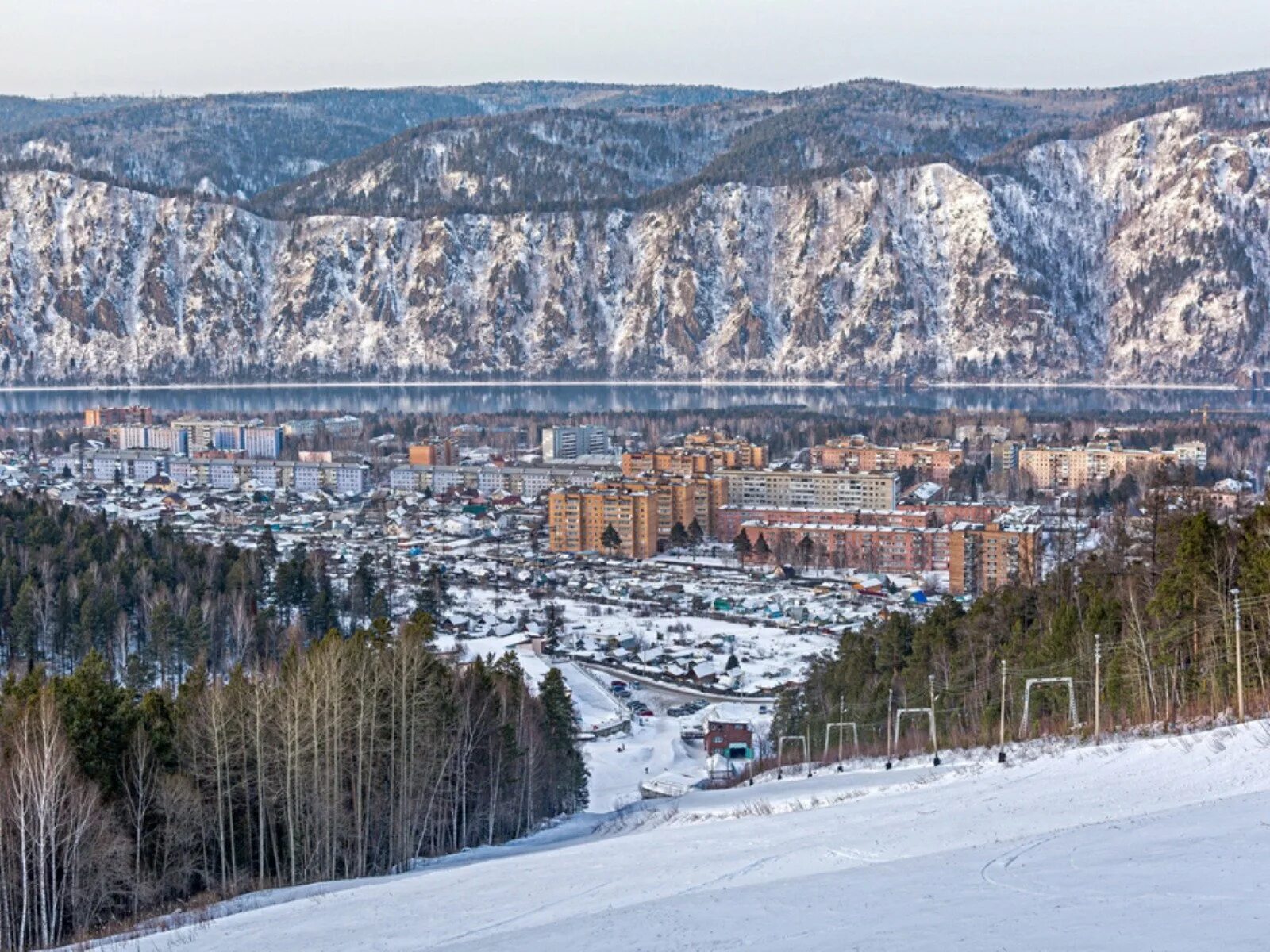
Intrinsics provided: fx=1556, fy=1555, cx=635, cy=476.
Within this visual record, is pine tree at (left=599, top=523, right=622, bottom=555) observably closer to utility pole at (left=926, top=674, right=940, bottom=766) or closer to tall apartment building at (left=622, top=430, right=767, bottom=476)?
tall apartment building at (left=622, top=430, right=767, bottom=476)

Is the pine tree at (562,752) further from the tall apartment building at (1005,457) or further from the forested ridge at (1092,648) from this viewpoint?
the tall apartment building at (1005,457)

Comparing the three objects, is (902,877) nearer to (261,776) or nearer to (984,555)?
(261,776)

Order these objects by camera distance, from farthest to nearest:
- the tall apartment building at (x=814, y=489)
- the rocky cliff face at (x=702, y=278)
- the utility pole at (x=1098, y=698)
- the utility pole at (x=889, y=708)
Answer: the rocky cliff face at (x=702, y=278)
the tall apartment building at (x=814, y=489)
the utility pole at (x=889, y=708)
the utility pole at (x=1098, y=698)

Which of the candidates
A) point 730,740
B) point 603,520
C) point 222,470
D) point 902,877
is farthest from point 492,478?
point 902,877

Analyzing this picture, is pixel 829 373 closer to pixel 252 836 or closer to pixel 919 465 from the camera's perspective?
pixel 919 465

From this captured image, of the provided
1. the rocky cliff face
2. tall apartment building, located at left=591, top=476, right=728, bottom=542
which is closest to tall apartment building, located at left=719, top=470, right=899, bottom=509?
tall apartment building, located at left=591, top=476, right=728, bottom=542

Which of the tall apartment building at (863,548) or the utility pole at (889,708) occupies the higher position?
the utility pole at (889,708)

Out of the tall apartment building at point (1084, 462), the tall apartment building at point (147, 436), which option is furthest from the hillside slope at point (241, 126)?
the tall apartment building at point (1084, 462)
